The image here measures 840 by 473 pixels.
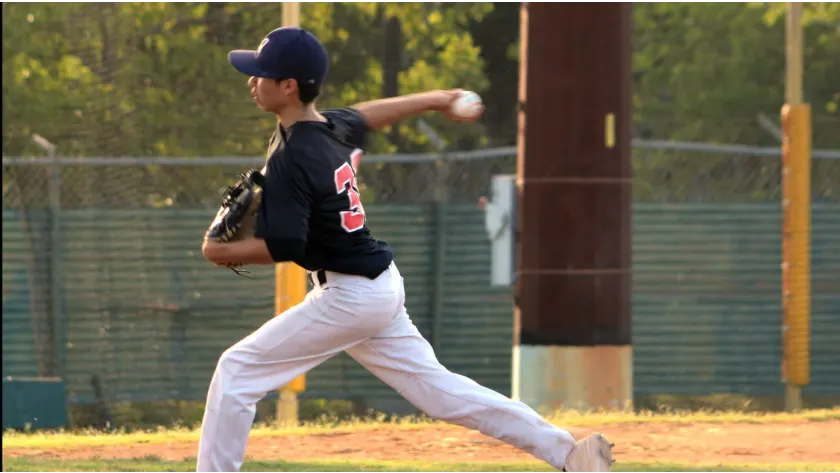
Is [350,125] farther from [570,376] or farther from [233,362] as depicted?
[570,376]

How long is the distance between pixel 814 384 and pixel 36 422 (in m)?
6.84

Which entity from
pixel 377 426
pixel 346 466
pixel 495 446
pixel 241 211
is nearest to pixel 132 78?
pixel 377 426

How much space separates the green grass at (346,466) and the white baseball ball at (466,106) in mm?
2275

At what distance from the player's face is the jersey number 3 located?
312 mm

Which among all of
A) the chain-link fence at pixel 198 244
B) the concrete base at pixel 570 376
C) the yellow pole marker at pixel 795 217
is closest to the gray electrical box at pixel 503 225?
the concrete base at pixel 570 376

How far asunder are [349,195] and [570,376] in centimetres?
535

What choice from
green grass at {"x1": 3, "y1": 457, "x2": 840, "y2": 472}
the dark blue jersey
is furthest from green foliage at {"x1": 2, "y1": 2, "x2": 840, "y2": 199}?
the dark blue jersey

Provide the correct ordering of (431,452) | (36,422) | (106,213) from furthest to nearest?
(106,213) → (36,422) → (431,452)

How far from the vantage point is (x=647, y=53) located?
2672cm

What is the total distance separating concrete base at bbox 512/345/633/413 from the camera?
11.3m

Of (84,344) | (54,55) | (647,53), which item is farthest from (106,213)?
(647,53)

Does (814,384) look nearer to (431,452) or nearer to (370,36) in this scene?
(431,452)

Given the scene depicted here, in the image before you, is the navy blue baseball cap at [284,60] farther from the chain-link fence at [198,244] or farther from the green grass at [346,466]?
the chain-link fence at [198,244]

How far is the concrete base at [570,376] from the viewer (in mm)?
11258
